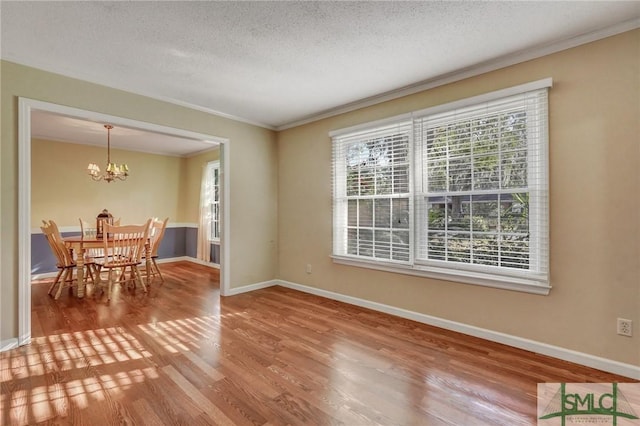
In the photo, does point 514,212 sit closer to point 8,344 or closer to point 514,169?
point 514,169

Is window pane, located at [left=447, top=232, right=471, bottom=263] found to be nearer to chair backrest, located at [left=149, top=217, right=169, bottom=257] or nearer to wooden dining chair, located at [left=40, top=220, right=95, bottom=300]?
chair backrest, located at [left=149, top=217, right=169, bottom=257]

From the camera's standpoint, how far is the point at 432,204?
10.4ft

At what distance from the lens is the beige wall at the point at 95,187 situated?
5.46 m

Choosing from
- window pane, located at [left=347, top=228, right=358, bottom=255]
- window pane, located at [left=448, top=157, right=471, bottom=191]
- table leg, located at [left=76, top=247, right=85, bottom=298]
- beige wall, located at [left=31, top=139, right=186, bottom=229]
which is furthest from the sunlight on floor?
beige wall, located at [left=31, top=139, right=186, bottom=229]

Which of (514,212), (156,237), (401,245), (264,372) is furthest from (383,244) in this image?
(156,237)

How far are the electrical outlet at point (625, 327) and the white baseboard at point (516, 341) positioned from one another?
0.22 meters

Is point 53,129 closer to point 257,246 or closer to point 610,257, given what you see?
point 257,246

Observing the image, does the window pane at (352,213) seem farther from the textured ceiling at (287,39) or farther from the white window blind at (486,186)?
the textured ceiling at (287,39)

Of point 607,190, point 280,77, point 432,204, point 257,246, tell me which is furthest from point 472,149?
point 257,246

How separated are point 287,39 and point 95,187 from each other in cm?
566

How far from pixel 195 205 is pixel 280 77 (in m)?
4.80
